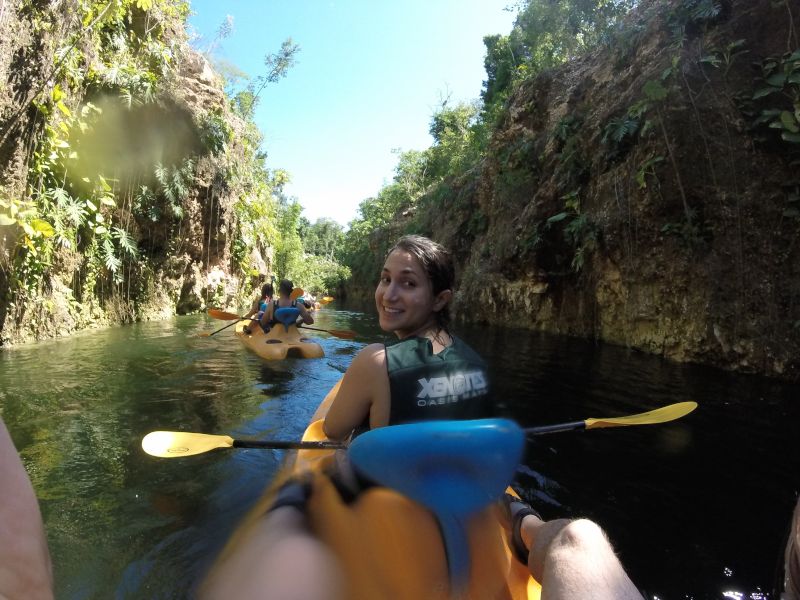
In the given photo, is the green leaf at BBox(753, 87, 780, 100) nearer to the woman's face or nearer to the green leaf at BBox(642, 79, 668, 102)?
the green leaf at BBox(642, 79, 668, 102)

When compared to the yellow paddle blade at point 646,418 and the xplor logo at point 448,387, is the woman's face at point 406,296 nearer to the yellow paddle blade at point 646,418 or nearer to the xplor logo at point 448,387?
the xplor logo at point 448,387

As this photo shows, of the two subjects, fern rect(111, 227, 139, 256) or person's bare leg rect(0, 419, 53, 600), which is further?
fern rect(111, 227, 139, 256)

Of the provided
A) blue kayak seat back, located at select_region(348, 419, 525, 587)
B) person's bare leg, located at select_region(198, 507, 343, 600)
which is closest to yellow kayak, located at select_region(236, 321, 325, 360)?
person's bare leg, located at select_region(198, 507, 343, 600)

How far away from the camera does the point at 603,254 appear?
10.0m

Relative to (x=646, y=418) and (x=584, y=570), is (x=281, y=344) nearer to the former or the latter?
(x=646, y=418)

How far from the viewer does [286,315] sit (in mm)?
7281

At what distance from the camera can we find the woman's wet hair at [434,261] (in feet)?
6.03

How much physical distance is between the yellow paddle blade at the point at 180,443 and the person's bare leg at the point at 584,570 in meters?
1.82

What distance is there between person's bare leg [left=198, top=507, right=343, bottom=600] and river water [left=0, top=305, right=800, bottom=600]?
83 cm

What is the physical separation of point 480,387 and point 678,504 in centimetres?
203

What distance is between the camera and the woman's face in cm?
181

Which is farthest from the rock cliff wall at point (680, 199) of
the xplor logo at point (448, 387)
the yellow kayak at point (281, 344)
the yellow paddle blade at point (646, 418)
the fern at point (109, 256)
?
the fern at point (109, 256)

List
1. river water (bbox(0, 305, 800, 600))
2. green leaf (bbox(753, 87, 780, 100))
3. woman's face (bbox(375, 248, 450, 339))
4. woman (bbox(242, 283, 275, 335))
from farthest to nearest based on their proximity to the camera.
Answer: woman (bbox(242, 283, 275, 335)), green leaf (bbox(753, 87, 780, 100)), river water (bbox(0, 305, 800, 600)), woman's face (bbox(375, 248, 450, 339))

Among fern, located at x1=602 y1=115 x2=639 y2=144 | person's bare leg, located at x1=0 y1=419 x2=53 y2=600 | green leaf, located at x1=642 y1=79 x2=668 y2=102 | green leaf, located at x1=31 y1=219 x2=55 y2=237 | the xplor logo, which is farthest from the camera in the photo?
fern, located at x1=602 y1=115 x2=639 y2=144
